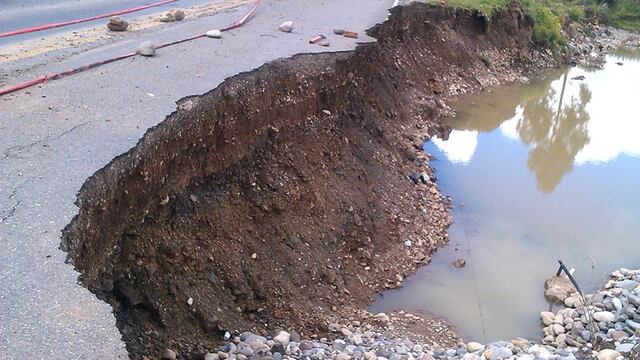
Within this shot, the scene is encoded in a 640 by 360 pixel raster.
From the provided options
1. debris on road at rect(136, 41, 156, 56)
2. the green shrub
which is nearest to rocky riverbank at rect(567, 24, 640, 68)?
the green shrub

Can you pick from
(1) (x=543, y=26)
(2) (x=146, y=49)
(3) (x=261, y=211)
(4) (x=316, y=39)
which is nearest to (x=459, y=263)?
(3) (x=261, y=211)

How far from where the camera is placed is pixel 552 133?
52.1ft

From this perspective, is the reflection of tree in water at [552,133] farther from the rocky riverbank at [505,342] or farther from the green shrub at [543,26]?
the rocky riverbank at [505,342]

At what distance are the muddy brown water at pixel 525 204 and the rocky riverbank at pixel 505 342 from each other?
0.39 metres

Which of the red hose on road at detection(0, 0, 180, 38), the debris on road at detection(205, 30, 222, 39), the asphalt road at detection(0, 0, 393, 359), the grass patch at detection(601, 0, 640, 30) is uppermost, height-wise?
the red hose on road at detection(0, 0, 180, 38)

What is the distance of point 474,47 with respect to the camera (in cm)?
1827

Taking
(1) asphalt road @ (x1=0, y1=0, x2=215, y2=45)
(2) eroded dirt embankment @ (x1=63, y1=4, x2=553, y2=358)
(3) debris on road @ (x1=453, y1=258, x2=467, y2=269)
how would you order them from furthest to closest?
1. (1) asphalt road @ (x1=0, y1=0, x2=215, y2=45)
2. (3) debris on road @ (x1=453, y1=258, x2=467, y2=269)
3. (2) eroded dirt embankment @ (x1=63, y1=4, x2=553, y2=358)

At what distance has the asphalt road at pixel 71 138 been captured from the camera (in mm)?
3178

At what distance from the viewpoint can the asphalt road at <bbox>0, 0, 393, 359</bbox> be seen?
10.4 ft

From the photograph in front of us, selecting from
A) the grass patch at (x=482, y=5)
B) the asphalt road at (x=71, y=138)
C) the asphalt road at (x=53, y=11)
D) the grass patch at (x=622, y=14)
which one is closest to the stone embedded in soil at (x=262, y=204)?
the asphalt road at (x=71, y=138)

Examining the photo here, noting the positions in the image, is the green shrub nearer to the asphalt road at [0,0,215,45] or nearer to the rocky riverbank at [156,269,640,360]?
the asphalt road at [0,0,215,45]

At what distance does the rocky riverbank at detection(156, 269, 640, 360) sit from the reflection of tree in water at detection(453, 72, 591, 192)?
4.38 m

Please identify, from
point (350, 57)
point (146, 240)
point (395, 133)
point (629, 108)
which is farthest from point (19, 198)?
point (629, 108)

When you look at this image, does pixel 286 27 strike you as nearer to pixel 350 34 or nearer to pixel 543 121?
pixel 350 34
